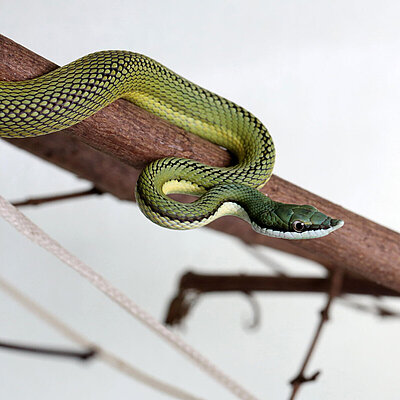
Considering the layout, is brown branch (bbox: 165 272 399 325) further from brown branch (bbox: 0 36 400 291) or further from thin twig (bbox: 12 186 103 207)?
thin twig (bbox: 12 186 103 207)

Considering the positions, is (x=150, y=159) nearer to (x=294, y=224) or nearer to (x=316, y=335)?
(x=294, y=224)

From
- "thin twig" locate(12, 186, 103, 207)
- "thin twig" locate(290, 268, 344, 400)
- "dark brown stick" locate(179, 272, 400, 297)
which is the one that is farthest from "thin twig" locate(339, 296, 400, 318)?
"thin twig" locate(12, 186, 103, 207)

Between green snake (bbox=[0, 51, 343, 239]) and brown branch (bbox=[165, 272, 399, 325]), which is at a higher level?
green snake (bbox=[0, 51, 343, 239])

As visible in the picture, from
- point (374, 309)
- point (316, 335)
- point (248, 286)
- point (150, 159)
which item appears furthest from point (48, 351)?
point (374, 309)

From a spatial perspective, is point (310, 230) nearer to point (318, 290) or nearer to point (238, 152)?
point (238, 152)

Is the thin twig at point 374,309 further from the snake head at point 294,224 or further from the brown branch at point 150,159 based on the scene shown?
the snake head at point 294,224

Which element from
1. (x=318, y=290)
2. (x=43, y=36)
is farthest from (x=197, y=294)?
(x=43, y=36)
